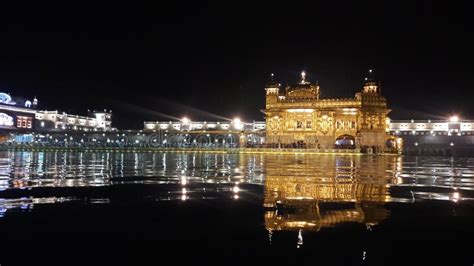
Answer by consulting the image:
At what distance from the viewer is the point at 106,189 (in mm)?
15719

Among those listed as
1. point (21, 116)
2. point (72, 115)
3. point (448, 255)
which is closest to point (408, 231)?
point (448, 255)

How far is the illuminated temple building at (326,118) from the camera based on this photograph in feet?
293

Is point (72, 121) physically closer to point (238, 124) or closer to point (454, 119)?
point (238, 124)

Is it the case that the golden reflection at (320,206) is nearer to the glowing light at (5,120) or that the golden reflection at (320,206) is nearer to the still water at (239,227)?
the still water at (239,227)

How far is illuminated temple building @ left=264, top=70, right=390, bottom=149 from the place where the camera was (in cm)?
8925

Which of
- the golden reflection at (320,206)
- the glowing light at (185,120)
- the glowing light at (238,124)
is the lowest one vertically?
the golden reflection at (320,206)

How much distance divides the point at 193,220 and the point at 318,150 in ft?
227

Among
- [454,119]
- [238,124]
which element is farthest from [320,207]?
[238,124]

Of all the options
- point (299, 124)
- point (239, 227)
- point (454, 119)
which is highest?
point (454, 119)

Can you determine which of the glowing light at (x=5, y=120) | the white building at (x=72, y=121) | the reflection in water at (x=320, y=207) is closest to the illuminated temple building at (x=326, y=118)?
the reflection in water at (x=320, y=207)

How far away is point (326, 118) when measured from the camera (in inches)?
3593

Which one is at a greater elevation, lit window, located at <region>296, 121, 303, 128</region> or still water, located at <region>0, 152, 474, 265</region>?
lit window, located at <region>296, 121, 303, 128</region>

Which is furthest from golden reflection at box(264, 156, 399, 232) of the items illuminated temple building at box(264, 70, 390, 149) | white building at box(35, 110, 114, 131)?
white building at box(35, 110, 114, 131)

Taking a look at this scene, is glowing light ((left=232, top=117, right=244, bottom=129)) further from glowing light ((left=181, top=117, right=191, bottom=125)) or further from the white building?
the white building
